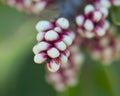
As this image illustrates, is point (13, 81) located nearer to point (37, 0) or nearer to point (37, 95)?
point (37, 95)

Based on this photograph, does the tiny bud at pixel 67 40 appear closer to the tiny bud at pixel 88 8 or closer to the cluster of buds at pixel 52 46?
the cluster of buds at pixel 52 46

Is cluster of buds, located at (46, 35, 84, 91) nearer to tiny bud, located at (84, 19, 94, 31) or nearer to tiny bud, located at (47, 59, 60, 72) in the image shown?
tiny bud, located at (84, 19, 94, 31)

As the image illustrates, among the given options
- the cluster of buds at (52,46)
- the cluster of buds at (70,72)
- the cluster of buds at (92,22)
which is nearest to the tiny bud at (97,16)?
the cluster of buds at (92,22)

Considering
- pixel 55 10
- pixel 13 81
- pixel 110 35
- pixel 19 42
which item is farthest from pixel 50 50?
pixel 13 81

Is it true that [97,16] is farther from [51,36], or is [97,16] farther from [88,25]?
[51,36]

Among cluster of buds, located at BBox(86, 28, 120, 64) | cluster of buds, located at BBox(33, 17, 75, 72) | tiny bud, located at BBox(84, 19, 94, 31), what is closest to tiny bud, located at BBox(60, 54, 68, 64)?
cluster of buds, located at BBox(33, 17, 75, 72)

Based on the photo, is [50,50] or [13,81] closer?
[50,50]

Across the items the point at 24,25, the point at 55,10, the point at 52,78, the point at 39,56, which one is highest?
the point at 24,25
